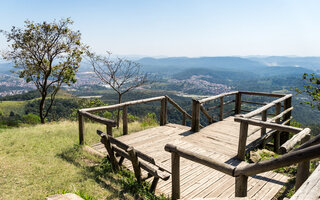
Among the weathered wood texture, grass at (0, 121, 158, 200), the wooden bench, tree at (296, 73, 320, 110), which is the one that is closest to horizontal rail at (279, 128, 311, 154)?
the weathered wood texture

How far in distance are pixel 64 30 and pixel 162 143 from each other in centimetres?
984

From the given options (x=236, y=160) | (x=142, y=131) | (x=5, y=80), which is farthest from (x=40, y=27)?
(x=5, y=80)

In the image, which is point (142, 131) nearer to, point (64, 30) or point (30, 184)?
point (30, 184)

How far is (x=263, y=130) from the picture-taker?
22.2ft

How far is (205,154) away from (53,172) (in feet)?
11.7

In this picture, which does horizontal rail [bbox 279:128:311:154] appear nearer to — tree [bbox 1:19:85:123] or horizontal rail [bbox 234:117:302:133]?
horizontal rail [bbox 234:117:302:133]

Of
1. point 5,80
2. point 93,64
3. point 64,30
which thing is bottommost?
point 5,80

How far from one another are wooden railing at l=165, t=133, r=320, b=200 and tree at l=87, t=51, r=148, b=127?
9215 mm

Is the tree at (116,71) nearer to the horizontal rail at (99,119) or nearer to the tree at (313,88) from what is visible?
the horizontal rail at (99,119)

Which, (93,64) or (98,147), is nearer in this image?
(98,147)

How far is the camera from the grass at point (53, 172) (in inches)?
156

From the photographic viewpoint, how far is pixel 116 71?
1297 cm

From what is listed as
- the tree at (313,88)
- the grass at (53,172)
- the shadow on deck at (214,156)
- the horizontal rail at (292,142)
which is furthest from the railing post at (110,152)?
the tree at (313,88)

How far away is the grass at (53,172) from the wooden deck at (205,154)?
0.65m
